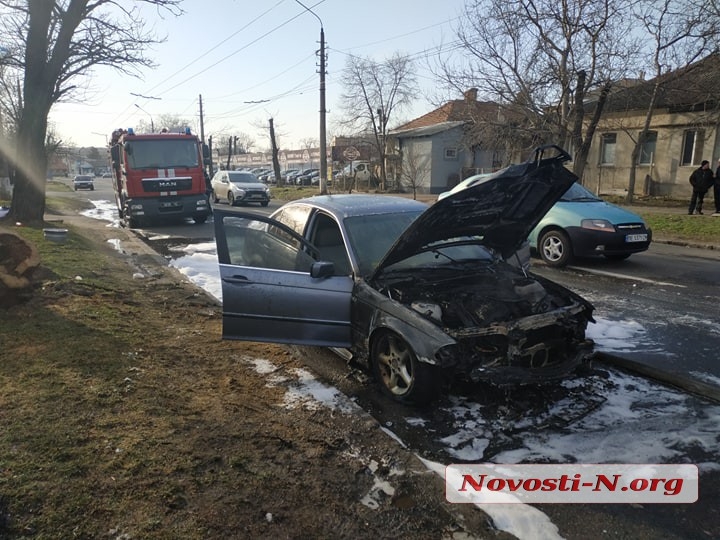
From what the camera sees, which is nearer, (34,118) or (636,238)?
(636,238)

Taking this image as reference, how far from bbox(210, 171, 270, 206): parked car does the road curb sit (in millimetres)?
21156

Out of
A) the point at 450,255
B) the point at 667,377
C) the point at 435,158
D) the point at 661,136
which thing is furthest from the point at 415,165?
the point at 667,377

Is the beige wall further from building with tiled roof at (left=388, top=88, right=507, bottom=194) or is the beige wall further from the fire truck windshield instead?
the fire truck windshield

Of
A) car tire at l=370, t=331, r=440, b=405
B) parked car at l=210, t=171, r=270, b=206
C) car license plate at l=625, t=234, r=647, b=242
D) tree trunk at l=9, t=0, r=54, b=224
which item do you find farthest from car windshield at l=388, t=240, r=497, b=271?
parked car at l=210, t=171, r=270, b=206

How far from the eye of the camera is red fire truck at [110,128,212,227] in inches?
586

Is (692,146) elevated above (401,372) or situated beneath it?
elevated above

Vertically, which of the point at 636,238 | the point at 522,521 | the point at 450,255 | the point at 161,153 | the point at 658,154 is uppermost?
the point at 658,154

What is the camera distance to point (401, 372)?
3705mm

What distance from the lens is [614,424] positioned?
3.41 metres

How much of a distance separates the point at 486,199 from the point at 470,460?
6.63 ft

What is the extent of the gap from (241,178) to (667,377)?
77.4 feet

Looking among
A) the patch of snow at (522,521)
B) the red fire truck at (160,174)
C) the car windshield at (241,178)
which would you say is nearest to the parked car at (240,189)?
the car windshield at (241,178)

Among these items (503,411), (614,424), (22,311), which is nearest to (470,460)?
(503,411)

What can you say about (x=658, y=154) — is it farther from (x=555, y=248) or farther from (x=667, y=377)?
(x=667, y=377)
